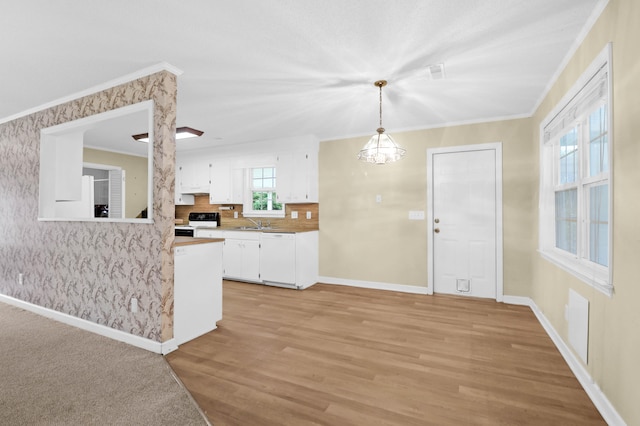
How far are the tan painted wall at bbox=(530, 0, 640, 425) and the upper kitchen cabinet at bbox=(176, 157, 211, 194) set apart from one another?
223 inches

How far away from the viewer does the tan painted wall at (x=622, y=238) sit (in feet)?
5.12

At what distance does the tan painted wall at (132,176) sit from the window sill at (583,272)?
6923mm

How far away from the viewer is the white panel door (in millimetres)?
4227

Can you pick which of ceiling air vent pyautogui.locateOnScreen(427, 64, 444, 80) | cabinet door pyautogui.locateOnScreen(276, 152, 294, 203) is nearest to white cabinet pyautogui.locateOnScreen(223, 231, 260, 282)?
cabinet door pyautogui.locateOnScreen(276, 152, 294, 203)

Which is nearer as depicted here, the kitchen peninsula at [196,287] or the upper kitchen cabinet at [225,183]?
the kitchen peninsula at [196,287]

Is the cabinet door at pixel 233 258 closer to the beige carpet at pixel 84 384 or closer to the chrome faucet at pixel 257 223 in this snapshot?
the chrome faucet at pixel 257 223

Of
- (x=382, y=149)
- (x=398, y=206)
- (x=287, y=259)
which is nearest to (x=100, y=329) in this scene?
(x=287, y=259)

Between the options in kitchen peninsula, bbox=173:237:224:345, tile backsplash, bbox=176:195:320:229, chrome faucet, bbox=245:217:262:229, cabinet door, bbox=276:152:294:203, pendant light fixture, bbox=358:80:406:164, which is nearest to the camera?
kitchen peninsula, bbox=173:237:224:345

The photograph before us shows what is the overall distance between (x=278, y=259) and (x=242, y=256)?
716mm

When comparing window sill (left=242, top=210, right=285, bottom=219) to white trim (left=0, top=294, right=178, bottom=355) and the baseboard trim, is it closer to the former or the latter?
white trim (left=0, top=294, right=178, bottom=355)

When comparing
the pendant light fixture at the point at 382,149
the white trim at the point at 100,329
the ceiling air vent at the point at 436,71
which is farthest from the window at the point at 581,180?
the white trim at the point at 100,329

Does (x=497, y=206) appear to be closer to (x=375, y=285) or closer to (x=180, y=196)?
(x=375, y=285)

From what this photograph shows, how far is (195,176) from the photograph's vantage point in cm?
622

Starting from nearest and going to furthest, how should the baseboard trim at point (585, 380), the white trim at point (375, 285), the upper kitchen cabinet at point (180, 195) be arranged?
the baseboard trim at point (585, 380) < the white trim at point (375, 285) < the upper kitchen cabinet at point (180, 195)
